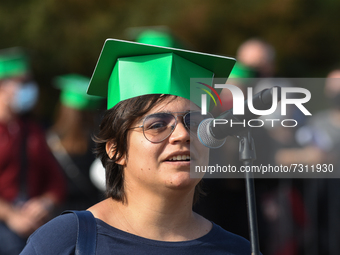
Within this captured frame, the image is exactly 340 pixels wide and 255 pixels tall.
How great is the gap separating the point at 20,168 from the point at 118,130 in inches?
90.9

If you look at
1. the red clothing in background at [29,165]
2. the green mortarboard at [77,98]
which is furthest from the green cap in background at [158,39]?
the red clothing in background at [29,165]

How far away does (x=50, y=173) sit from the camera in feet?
14.9

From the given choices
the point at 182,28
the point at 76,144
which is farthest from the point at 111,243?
the point at 182,28

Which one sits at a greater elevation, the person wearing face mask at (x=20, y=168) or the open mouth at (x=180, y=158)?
the open mouth at (x=180, y=158)

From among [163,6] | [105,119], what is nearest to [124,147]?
[105,119]

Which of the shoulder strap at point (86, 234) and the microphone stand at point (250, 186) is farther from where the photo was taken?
the shoulder strap at point (86, 234)

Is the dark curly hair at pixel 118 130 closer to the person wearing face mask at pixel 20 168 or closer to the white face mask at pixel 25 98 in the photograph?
the person wearing face mask at pixel 20 168

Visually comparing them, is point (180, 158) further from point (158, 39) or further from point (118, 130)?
point (158, 39)

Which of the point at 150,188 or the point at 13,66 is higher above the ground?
the point at 13,66

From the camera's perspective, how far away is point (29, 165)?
4371 mm

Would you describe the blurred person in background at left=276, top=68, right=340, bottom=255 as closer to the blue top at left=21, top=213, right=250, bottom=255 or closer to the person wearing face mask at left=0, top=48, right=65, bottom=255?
the person wearing face mask at left=0, top=48, right=65, bottom=255

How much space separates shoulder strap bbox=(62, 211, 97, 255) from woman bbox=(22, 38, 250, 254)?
0.02 meters

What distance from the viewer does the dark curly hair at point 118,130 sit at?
88.0 inches

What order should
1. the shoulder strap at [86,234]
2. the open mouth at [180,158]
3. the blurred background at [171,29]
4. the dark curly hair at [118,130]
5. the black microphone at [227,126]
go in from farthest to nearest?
the blurred background at [171,29] → the dark curly hair at [118,130] → the open mouth at [180,158] → the shoulder strap at [86,234] → the black microphone at [227,126]
